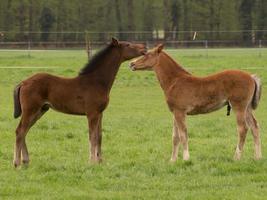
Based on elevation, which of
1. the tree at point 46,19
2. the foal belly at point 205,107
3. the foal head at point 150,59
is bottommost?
the tree at point 46,19

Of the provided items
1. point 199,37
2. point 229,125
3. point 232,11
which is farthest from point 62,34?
point 229,125

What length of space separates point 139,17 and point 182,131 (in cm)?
6600

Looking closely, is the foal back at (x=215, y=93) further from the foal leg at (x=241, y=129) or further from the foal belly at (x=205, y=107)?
the foal leg at (x=241, y=129)

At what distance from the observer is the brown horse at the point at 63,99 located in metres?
11.9

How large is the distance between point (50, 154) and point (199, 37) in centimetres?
5833

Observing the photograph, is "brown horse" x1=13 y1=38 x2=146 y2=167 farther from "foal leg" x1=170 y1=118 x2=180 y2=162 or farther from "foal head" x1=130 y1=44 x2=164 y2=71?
"foal leg" x1=170 y1=118 x2=180 y2=162

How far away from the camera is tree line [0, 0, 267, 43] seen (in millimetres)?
74312

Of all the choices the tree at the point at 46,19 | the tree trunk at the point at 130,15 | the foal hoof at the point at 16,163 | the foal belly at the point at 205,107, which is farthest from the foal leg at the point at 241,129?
the tree trunk at the point at 130,15

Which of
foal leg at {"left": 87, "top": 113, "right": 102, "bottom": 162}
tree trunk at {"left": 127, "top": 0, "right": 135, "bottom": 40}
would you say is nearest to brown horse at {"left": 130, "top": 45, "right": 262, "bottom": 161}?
foal leg at {"left": 87, "top": 113, "right": 102, "bottom": 162}

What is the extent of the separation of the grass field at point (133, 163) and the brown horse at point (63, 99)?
19.2 inches

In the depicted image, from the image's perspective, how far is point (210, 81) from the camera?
1265cm

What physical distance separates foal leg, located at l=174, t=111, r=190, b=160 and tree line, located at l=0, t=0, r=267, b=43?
5949 cm

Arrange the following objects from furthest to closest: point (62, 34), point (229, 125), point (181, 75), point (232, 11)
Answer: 1. point (232, 11)
2. point (62, 34)
3. point (229, 125)
4. point (181, 75)

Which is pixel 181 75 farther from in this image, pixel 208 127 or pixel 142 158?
pixel 208 127
